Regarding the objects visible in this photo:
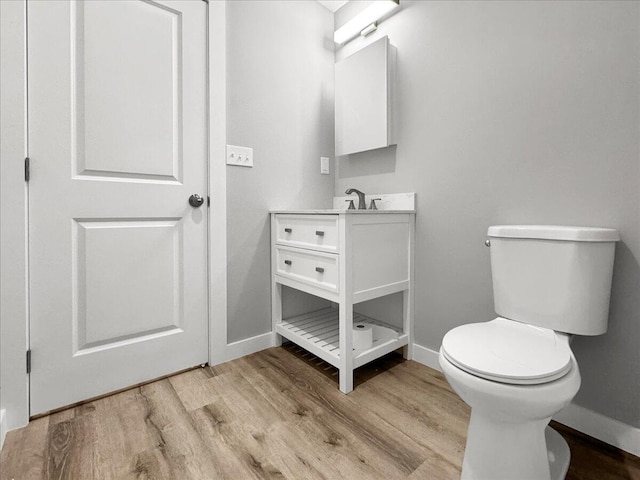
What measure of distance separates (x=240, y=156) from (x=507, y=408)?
1.55 meters

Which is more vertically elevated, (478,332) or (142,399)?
(478,332)

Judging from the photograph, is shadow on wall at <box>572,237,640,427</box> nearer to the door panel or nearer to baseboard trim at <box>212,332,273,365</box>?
baseboard trim at <box>212,332,273,365</box>

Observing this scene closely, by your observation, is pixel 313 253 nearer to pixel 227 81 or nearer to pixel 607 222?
pixel 227 81

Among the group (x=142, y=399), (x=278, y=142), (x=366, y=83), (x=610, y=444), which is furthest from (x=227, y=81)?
(x=610, y=444)

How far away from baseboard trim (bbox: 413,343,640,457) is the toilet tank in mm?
353

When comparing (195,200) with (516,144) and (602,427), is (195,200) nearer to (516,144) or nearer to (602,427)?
(516,144)

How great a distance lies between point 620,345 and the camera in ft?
3.49

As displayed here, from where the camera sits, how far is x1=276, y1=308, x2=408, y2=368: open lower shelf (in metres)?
1.47

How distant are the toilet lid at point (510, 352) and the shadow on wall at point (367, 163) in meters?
1.05

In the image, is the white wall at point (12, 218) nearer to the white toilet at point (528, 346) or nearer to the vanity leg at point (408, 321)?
the white toilet at point (528, 346)

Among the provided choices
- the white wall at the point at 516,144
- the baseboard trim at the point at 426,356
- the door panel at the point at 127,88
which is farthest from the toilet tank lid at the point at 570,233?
the door panel at the point at 127,88

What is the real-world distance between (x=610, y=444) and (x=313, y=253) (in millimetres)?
1307

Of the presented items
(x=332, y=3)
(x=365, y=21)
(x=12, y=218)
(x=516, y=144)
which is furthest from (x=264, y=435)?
(x=332, y=3)

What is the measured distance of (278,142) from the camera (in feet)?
6.04
